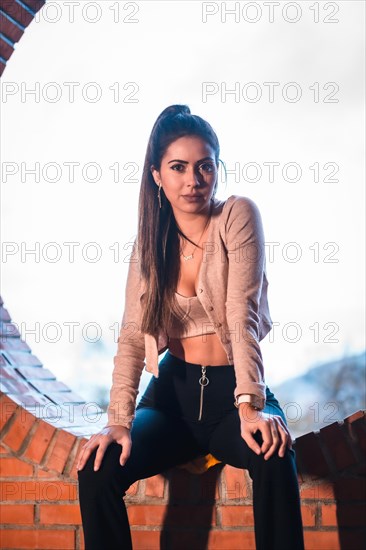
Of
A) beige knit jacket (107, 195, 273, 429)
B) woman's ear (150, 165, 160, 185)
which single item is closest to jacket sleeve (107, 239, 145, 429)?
beige knit jacket (107, 195, 273, 429)

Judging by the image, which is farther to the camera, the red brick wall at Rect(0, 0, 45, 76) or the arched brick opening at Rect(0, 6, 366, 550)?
the red brick wall at Rect(0, 0, 45, 76)

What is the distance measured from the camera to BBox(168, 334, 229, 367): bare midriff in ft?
5.98

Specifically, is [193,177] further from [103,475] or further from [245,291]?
[103,475]

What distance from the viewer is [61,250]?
9.40 ft

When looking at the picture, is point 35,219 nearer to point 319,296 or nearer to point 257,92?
point 257,92

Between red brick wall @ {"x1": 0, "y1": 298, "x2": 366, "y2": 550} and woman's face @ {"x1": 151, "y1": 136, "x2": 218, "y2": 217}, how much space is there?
791mm

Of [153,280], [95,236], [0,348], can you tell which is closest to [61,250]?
[95,236]

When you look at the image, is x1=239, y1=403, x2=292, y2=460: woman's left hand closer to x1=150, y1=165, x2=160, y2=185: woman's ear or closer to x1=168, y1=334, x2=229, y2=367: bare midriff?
x1=168, y1=334, x2=229, y2=367: bare midriff

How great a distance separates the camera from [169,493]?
196cm

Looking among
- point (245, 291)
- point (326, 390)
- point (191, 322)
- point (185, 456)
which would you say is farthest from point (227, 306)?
point (326, 390)

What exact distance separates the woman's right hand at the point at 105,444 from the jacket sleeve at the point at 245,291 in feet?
1.05

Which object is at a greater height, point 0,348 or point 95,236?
point 95,236

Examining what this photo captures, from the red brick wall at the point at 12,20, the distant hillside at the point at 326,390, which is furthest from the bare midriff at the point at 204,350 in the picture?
the distant hillside at the point at 326,390

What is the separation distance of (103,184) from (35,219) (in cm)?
45
